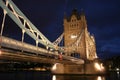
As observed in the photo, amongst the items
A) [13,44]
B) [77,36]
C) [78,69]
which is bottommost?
[78,69]

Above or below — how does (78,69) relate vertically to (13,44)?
below

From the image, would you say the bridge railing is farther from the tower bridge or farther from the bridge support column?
the bridge support column

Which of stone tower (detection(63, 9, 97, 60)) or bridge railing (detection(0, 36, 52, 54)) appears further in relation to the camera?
stone tower (detection(63, 9, 97, 60))

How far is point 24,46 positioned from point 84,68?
97.6 ft


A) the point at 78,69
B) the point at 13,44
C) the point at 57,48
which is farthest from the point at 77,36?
the point at 13,44

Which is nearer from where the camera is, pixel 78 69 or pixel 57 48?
pixel 57 48

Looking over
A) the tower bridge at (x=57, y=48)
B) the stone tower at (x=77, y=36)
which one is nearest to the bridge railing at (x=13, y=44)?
the tower bridge at (x=57, y=48)

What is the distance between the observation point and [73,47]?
53500 mm

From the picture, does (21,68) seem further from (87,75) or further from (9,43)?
(9,43)

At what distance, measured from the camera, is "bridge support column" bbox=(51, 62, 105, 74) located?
154ft

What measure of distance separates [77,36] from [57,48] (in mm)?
23400

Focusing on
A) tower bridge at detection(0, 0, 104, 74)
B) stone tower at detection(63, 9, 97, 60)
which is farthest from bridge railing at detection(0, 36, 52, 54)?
stone tower at detection(63, 9, 97, 60)

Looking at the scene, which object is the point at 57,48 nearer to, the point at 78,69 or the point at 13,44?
the point at 78,69

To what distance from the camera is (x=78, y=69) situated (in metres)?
48.3
